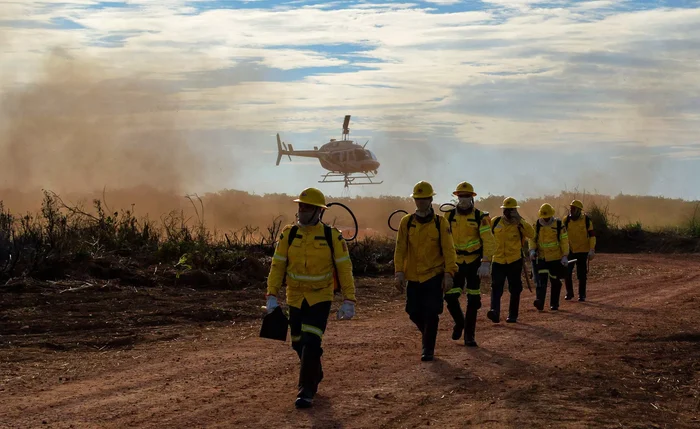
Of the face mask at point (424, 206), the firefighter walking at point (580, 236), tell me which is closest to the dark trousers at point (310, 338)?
the face mask at point (424, 206)

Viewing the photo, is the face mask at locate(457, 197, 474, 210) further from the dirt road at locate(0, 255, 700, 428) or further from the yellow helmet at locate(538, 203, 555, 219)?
the yellow helmet at locate(538, 203, 555, 219)

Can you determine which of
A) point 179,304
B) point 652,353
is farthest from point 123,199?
point 652,353

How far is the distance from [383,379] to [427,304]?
1388 mm

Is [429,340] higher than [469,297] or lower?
lower

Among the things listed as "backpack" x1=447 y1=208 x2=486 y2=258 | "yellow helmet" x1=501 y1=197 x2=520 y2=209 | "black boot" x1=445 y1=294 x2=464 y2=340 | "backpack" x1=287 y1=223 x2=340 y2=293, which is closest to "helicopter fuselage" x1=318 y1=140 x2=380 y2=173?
"yellow helmet" x1=501 y1=197 x2=520 y2=209

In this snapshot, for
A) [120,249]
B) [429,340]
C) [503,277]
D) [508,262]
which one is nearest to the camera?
[429,340]

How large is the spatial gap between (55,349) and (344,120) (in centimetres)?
4962

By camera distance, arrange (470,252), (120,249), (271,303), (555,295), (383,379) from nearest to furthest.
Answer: (271,303) → (383,379) → (470,252) → (555,295) → (120,249)

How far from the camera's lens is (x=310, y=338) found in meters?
9.15

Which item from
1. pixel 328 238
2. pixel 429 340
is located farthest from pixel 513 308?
pixel 328 238

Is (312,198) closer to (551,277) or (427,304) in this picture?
(427,304)

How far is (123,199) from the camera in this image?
168 feet

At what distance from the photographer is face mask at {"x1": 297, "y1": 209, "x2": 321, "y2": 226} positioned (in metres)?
9.17

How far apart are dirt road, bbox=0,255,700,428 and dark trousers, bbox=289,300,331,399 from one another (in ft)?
0.85
